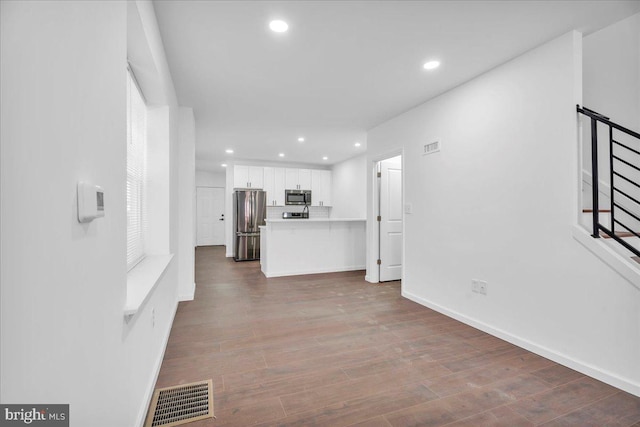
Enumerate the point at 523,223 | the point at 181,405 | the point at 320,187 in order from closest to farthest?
the point at 181,405 < the point at 523,223 < the point at 320,187

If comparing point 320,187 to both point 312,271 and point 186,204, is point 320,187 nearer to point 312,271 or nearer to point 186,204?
point 312,271

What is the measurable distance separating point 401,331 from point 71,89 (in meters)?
2.91

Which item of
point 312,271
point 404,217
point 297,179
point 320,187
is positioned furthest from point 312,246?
point 320,187

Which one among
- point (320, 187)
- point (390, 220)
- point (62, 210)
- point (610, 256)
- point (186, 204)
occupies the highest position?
point (320, 187)

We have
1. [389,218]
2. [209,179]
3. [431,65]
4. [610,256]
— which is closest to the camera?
[610,256]

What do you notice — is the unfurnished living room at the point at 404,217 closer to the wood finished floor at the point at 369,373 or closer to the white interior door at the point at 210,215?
the wood finished floor at the point at 369,373

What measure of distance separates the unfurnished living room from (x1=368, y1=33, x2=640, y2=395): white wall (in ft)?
0.05

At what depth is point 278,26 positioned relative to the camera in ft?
7.29

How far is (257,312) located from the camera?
347 centimetres

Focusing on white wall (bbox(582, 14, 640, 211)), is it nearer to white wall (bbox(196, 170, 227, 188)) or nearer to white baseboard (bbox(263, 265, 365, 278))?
white baseboard (bbox(263, 265, 365, 278))

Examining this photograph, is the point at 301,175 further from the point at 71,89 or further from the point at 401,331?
the point at 71,89

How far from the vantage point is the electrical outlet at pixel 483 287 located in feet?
9.55

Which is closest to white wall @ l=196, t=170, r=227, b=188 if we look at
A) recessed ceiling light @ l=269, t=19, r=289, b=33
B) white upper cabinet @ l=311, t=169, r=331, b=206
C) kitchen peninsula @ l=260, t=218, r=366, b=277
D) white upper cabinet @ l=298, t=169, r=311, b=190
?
white upper cabinet @ l=298, t=169, r=311, b=190

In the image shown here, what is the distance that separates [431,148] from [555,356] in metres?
2.28
